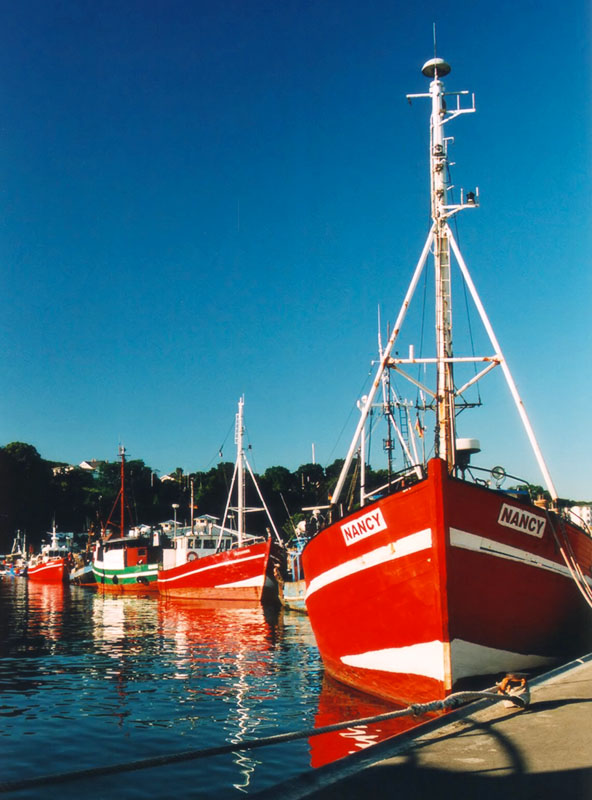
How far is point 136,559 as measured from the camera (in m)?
52.4

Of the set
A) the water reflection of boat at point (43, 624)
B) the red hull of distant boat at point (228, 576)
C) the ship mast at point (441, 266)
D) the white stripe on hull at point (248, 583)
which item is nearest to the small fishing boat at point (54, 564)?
the water reflection of boat at point (43, 624)

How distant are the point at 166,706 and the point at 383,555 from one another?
522 centimetres

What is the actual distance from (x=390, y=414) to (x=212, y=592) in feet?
46.4

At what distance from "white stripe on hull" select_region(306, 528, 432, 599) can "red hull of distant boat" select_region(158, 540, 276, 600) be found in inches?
871

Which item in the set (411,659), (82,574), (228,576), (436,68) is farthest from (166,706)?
(82,574)

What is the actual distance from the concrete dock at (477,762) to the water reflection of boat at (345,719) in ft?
4.30

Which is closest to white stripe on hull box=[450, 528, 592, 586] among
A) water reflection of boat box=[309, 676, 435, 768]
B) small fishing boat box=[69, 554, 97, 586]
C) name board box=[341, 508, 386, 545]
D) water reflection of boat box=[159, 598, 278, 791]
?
name board box=[341, 508, 386, 545]

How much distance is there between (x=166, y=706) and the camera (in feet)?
42.1

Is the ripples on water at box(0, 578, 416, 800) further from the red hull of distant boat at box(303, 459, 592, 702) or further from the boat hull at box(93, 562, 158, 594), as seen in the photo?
the boat hull at box(93, 562, 158, 594)

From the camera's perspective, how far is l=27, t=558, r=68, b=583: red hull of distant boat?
7294 centimetres

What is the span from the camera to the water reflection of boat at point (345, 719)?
938 centimetres

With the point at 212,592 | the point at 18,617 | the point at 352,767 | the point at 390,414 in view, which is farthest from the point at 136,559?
the point at 352,767

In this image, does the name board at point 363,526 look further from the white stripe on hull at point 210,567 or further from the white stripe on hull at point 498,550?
the white stripe on hull at point 210,567

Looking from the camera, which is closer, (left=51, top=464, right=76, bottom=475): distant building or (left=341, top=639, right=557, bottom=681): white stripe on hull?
(left=341, top=639, right=557, bottom=681): white stripe on hull
